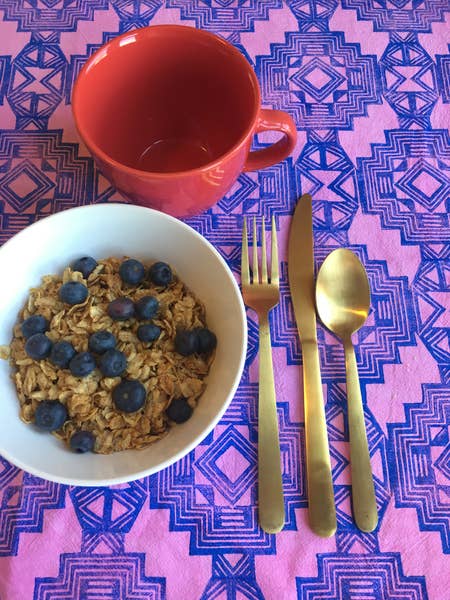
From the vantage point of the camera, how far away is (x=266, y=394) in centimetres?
64

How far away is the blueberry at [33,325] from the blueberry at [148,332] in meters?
0.11

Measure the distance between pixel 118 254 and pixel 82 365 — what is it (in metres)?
0.16

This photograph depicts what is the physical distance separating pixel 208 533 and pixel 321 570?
13 cm

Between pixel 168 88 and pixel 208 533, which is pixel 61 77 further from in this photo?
pixel 208 533

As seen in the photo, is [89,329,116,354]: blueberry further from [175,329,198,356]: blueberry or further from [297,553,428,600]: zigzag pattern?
[297,553,428,600]: zigzag pattern

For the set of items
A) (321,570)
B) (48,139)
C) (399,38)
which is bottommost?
(321,570)

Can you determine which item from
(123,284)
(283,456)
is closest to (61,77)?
(123,284)

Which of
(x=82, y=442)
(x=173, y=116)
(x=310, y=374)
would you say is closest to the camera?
(x=82, y=442)

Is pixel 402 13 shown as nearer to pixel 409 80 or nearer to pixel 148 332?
pixel 409 80

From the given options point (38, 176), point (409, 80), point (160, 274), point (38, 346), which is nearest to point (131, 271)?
point (160, 274)

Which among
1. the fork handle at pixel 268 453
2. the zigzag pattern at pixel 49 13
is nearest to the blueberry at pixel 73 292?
the fork handle at pixel 268 453

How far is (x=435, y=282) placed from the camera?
0.73 meters

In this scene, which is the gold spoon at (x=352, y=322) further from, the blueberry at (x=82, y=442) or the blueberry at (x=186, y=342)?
the blueberry at (x=82, y=442)

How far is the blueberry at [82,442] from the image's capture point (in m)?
0.55
